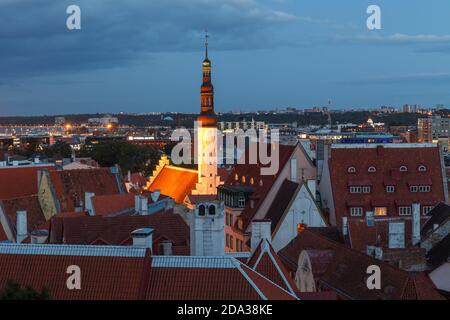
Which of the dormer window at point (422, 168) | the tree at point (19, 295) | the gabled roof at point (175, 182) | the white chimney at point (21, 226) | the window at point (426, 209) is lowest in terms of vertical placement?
the gabled roof at point (175, 182)

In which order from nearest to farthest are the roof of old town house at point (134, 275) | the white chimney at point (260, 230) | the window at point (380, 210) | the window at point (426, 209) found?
the roof of old town house at point (134, 275) → the white chimney at point (260, 230) → the window at point (426, 209) → the window at point (380, 210)

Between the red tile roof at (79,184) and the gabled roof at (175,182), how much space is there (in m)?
17.0

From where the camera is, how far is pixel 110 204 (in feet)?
158

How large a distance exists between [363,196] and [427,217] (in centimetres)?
682

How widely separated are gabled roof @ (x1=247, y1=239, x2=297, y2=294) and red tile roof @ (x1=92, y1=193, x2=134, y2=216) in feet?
63.2

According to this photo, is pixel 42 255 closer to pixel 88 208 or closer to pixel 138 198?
pixel 138 198

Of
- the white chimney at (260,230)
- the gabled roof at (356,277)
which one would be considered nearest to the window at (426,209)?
the gabled roof at (356,277)

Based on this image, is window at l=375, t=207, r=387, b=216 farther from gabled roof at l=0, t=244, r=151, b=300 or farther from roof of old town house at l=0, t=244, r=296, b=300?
gabled roof at l=0, t=244, r=151, b=300

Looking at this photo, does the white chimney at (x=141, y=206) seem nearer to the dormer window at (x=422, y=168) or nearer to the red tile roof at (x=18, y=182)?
the red tile roof at (x=18, y=182)

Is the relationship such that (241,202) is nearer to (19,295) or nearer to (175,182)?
(175,182)

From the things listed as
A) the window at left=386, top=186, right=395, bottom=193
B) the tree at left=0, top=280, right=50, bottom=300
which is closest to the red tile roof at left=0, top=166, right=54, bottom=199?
the window at left=386, top=186, right=395, bottom=193

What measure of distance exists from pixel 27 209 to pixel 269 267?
28358 millimetres

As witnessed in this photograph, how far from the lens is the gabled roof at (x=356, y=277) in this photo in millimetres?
28906
